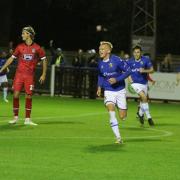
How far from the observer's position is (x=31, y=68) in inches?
727

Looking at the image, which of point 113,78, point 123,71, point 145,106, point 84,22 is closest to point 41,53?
point 145,106

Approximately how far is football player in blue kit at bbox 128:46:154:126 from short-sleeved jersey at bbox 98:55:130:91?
499 cm

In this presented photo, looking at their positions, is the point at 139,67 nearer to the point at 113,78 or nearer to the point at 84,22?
the point at 113,78

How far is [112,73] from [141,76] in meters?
5.39

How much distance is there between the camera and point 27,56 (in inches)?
723

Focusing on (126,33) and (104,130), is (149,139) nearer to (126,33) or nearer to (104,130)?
(104,130)

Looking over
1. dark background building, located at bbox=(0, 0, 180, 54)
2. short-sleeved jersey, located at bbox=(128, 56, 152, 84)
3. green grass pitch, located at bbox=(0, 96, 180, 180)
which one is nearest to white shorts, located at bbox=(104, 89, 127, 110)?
green grass pitch, located at bbox=(0, 96, 180, 180)

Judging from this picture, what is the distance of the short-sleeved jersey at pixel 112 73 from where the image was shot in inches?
588

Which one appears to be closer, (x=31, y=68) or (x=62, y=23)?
(x=31, y=68)

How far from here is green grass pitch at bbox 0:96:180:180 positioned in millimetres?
10930

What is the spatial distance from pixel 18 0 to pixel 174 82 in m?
27.6

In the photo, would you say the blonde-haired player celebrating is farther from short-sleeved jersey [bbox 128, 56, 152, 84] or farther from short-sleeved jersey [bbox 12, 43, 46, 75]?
short-sleeved jersey [bbox 128, 56, 152, 84]

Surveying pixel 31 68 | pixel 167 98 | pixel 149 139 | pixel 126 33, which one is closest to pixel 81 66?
pixel 167 98

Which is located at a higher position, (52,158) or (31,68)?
(31,68)
